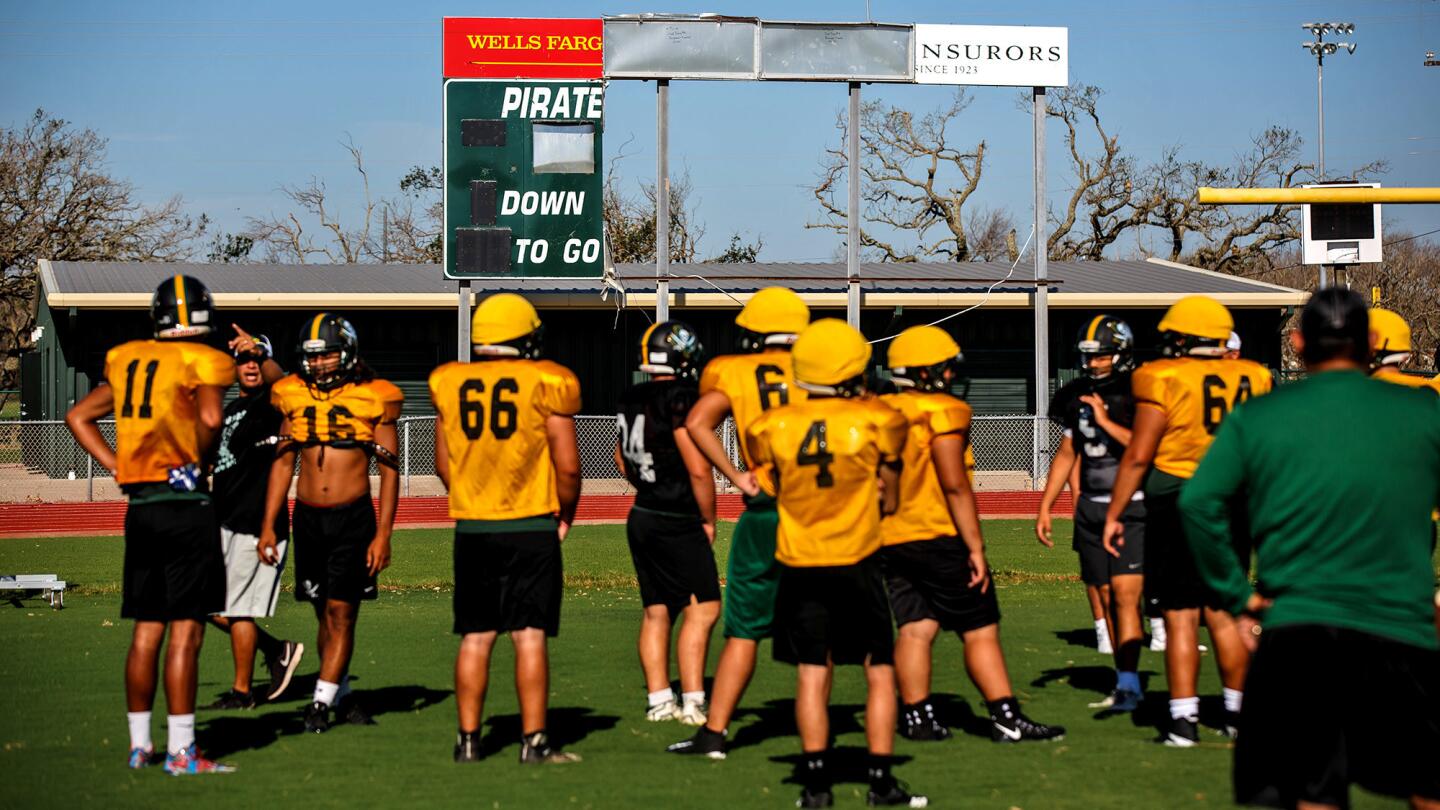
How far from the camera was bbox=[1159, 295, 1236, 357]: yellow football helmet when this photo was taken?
7.64 meters

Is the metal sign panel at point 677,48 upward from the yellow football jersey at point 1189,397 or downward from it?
upward

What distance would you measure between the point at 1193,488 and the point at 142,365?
4763mm

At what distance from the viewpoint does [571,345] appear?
3195cm

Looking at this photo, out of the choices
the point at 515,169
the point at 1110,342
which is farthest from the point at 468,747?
the point at 515,169

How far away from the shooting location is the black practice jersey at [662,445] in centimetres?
832

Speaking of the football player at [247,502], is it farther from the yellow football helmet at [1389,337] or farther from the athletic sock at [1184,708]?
the yellow football helmet at [1389,337]

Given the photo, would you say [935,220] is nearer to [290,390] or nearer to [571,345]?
[571,345]

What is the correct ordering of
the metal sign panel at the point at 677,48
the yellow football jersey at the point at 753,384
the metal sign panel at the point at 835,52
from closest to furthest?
the yellow football jersey at the point at 753,384
the metal sign panel at the point at 677,48
the metal sign panel at the point at 835,52

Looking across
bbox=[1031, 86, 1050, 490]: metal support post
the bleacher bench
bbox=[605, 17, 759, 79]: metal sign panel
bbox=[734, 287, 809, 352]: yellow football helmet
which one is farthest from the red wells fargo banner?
bbox=[734, 287, 809, 352]: yellow football helmet

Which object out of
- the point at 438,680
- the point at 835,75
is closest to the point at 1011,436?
the point at 835,75

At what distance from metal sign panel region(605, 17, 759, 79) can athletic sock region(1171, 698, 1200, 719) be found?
19290mm

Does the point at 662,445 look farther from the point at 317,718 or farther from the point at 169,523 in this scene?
the point at 169,523

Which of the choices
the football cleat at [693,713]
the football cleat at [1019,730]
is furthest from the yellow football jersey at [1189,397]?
the football cleat at [693,713]

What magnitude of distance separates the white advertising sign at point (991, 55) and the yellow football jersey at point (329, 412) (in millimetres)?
19722
